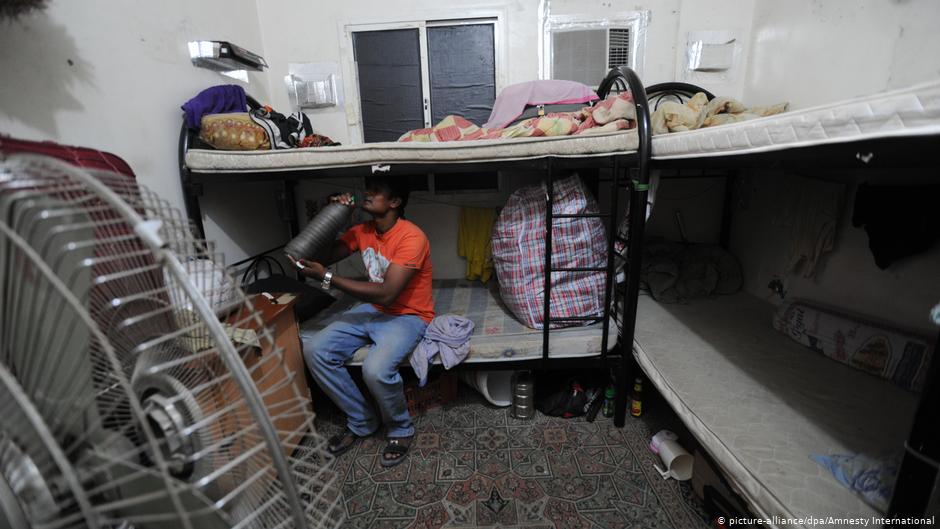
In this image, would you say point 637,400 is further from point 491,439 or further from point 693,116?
point 693,116

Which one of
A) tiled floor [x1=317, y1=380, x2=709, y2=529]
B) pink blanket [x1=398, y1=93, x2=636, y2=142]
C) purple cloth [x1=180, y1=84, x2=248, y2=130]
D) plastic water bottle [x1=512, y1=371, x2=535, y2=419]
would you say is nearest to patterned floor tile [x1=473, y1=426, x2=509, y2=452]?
tiled floor [x1=317, y1=380, x2=709, y2=529]

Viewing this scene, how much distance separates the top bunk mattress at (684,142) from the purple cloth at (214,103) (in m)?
0.17

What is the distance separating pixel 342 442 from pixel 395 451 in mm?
271

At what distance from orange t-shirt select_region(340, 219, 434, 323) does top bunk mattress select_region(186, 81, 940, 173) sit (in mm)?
331

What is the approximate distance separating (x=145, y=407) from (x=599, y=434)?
5.82 feet

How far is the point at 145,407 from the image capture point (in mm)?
588

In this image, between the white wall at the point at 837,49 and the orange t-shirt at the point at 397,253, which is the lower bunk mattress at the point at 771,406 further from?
the white wall at the point at 837,49

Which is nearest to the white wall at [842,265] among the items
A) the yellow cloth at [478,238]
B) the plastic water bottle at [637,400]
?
the plastic water bottle at [637,400]

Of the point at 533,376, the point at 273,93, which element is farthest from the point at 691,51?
the point at 273,93

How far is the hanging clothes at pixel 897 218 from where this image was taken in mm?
1433

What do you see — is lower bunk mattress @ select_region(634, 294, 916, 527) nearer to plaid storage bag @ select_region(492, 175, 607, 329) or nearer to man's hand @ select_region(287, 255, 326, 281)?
plaid storage bag @ select_region(492, 175, 607, 329)

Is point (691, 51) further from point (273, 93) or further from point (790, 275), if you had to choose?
point (273, 93)

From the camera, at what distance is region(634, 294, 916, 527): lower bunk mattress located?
1.02 m

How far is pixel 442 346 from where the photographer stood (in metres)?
1.76
